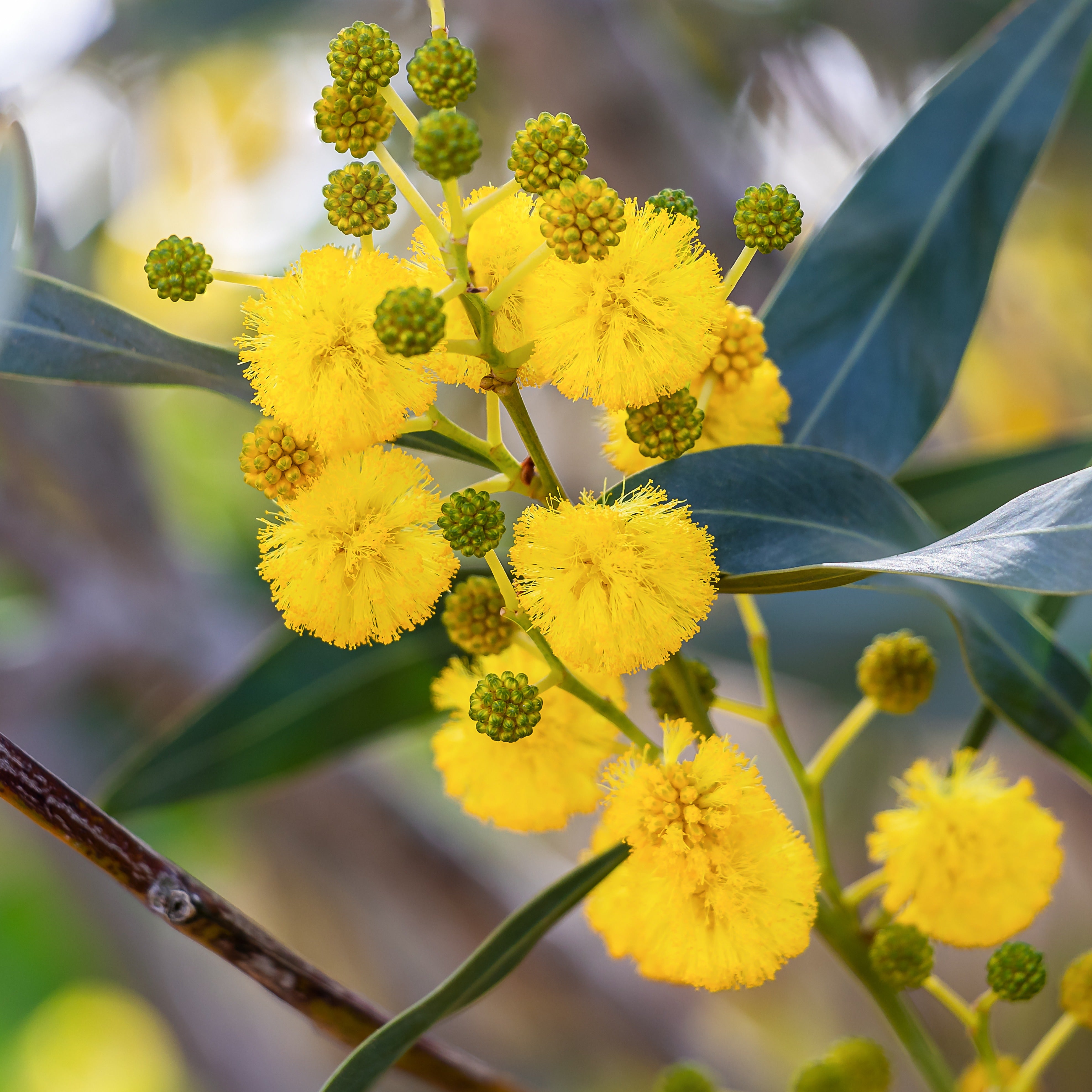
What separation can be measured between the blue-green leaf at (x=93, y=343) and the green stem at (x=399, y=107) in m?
0.21

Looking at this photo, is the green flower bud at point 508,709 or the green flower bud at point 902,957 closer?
the green flower bud at point 508,709

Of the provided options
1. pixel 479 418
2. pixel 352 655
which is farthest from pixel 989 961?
pixel 479 418

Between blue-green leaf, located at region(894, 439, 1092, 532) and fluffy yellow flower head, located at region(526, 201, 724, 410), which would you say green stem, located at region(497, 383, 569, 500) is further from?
blue-green leaf, located at region(894, 439, 1092, 532)

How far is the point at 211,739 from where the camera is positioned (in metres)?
1.08

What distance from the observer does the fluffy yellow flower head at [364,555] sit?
0.48 m

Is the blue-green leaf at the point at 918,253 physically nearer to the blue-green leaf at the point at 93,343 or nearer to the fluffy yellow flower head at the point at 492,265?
the fluffy yellow flower head at the point at 492,265

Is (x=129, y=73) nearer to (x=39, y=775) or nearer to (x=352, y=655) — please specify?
(x=352, y=655)

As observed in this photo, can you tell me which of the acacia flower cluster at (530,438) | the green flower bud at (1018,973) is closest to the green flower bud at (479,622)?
the acacia flower cluster at (530,438)

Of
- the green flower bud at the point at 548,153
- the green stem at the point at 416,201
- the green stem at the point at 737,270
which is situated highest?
the green stem at the point at 416,201

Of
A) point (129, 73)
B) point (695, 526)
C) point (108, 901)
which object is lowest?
point (108, 901)

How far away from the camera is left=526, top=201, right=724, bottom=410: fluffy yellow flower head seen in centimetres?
47

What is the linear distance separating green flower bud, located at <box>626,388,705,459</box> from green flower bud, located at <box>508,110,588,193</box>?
12cm

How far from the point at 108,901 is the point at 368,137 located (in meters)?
2.40

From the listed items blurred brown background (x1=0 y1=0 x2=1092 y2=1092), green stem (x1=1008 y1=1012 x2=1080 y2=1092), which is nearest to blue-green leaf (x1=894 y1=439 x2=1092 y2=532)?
blurred brown background (x1=0 y1=0 x2=1092 y2=1092)
